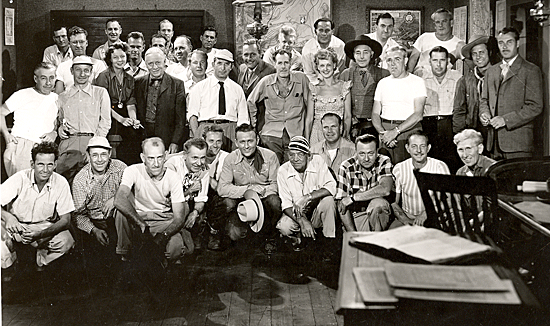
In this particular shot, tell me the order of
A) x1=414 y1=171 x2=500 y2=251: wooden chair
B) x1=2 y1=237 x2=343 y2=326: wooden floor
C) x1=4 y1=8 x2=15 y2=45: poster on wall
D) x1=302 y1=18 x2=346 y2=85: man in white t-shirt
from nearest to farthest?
x1=414 y1=171 x2=500 y2=251: wooden chair
x1=2 y1=237 x2=343 y2=326: wooden floor
x1=4 y1=8 x2=15 y2=45: poster on wall
x1=302 y1=18 x2=346 y2=85: man in white t-shirt

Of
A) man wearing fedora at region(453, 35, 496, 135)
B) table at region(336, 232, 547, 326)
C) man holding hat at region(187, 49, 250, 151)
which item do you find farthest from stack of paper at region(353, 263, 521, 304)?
man holding hat at region(187, 49, 250, 151)

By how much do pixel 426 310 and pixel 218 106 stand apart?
2.82 meters

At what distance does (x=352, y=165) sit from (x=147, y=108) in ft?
4.83

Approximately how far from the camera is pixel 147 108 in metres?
4.39

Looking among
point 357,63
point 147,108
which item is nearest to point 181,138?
point 147,108

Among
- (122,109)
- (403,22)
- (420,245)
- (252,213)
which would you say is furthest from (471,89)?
(122,109)

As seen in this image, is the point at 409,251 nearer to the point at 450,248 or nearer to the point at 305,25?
the point at 450,248

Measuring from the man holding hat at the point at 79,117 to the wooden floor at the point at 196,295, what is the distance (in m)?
0.66

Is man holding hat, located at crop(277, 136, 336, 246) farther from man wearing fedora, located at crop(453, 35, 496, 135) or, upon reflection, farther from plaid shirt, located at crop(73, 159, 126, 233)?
plaid shirt, located at crop(73, 159, 126, 233)

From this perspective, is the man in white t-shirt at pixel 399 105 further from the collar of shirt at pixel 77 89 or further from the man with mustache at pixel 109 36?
the collar of shirt at pixel 77 89

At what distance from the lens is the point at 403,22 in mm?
3988

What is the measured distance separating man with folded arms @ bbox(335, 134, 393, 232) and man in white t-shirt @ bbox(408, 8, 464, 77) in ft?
1.86

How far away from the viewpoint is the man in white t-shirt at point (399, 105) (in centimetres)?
417

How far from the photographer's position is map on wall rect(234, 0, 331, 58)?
13.3 feet
